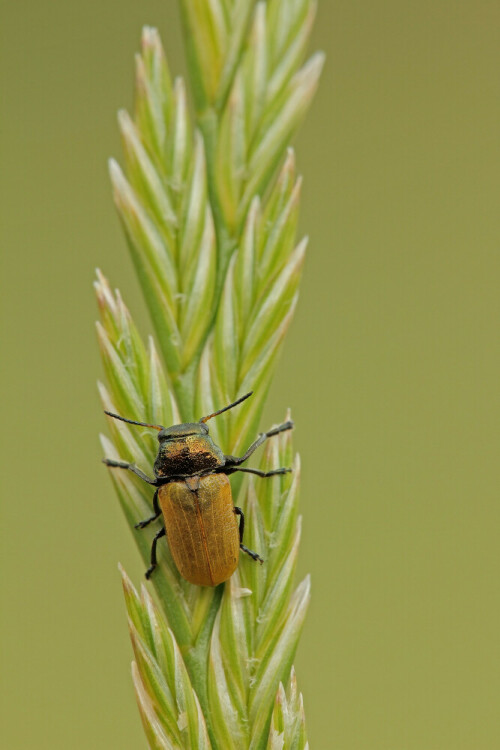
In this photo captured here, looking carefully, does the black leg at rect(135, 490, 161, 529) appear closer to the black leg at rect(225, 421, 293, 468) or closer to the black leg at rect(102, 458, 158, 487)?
the black leg at rect(102, 458, 158, 487)

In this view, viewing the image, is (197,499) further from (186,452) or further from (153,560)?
(153,560)

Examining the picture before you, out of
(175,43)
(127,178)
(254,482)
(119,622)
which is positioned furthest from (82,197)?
(254,482)

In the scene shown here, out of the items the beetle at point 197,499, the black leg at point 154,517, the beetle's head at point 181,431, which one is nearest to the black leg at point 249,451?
the beetle at point 197,499

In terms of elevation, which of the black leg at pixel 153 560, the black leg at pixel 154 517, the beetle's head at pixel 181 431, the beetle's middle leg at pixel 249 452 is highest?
the beetle's head at pixel 181 431

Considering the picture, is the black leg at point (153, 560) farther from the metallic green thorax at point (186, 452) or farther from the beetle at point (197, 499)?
the metallic green thorax at point (186, 452)

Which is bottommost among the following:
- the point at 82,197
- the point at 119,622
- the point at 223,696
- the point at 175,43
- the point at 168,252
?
the point at 119,622

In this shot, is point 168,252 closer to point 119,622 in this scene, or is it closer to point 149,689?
point 149,689

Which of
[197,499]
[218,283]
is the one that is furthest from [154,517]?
[218,283]
